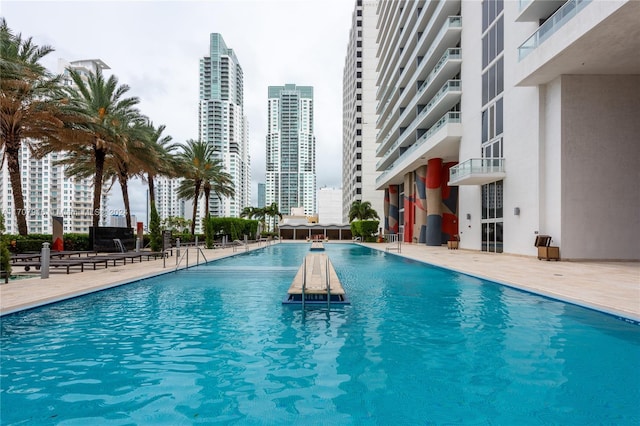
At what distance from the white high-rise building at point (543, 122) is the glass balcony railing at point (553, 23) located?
0.05m

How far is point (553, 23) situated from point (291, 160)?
177 m

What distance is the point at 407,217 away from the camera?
43.7 metres

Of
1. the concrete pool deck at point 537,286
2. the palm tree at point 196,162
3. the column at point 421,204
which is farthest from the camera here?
the column at point 421,204

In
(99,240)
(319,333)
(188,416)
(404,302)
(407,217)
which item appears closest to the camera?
(188,416)

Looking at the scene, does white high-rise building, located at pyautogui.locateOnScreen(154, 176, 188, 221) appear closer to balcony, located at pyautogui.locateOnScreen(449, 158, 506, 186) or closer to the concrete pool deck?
balcony, located at pyautogui.locateOnScreen(449, 158, 506, 186)

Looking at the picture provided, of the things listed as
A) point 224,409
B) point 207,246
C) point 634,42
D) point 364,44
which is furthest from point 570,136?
point 364,44

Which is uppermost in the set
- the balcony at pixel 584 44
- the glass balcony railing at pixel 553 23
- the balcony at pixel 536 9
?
the balcony at pixel 536 9

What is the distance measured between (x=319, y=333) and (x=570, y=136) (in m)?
17.5

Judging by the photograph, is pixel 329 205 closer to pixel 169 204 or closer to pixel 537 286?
pixel 169 204

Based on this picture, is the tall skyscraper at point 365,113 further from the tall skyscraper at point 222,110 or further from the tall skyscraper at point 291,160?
the tall skyscraper at point 291,160

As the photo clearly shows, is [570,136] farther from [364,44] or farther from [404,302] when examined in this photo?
[364,44]

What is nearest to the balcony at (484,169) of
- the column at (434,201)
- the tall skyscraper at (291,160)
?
the column at (434,201)

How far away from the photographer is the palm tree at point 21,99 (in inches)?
699

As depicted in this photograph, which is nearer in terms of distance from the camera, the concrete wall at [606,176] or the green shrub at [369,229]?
the concrete wall at [606,176]
